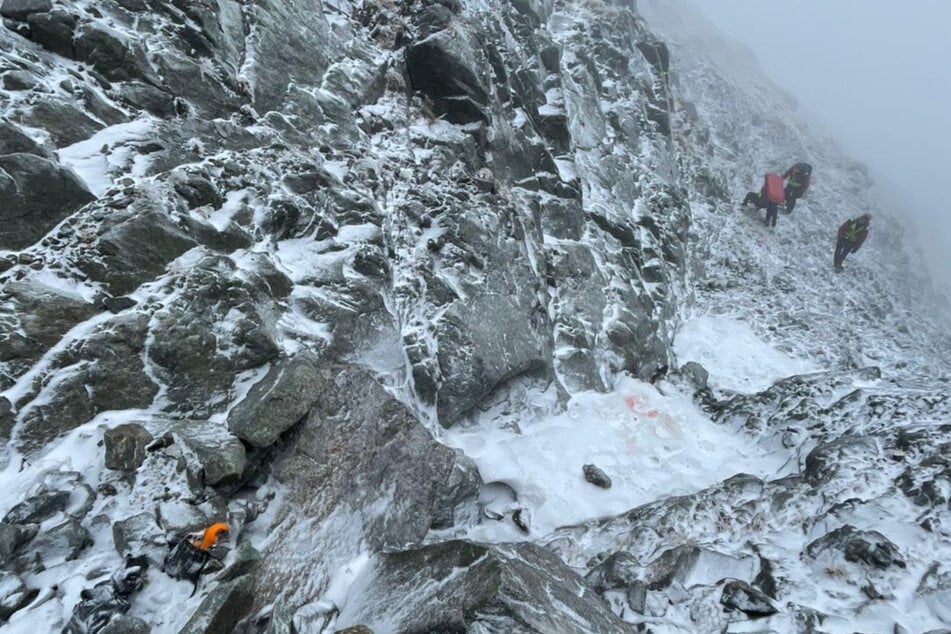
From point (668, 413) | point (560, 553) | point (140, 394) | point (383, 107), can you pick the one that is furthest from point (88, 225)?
point (668, 413)

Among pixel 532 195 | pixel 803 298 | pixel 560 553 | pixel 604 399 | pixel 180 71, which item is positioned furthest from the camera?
pixel 803 298

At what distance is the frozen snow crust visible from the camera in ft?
14.1

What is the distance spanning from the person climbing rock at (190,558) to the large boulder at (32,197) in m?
3.75

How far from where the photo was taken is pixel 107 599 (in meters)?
3.62

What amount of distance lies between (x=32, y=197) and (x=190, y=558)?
170 inches

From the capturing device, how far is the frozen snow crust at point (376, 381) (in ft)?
14.1

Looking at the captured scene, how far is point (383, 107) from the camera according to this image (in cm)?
976

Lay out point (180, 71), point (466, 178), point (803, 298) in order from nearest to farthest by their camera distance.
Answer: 1. point (180, 71)
2. point (466, 178)
3. point (803, 298)

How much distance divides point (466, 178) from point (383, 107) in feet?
7.74

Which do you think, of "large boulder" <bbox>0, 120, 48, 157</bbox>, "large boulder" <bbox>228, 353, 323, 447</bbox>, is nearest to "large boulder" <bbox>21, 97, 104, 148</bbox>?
"large boulder" <bbox>0, 120, 48, 157</bbox>

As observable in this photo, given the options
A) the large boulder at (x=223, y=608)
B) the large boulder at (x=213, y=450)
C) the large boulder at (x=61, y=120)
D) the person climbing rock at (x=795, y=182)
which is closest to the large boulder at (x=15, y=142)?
the large boulder at (x=61, y=120)

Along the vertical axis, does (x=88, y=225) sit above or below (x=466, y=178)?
below

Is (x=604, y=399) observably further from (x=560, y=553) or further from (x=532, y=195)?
(x=532, y=195)

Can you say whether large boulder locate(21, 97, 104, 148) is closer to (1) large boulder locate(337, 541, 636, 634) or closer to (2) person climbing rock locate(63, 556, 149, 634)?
(2) person climbing rock locate(63, 556, 149, 634)
